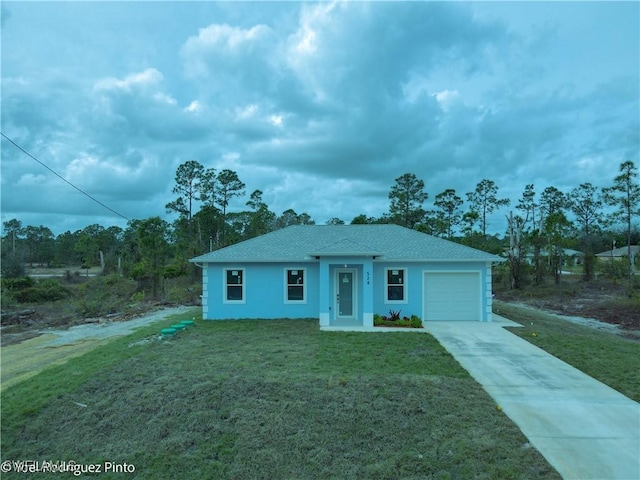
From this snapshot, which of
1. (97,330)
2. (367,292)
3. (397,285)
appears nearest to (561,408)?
(367,292)

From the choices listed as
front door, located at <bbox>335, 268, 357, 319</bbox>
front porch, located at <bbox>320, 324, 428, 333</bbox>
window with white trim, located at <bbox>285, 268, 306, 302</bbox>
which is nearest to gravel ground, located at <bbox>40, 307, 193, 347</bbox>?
window with white trim, located at <bbox>285, 268, 306, 302</bbox>

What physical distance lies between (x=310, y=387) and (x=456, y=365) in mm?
3831

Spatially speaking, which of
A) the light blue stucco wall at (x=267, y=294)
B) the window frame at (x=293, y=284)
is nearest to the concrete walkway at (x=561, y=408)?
the light blue stucco wall at (x=267, y=294)

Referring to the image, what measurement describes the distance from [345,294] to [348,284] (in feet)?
1.37

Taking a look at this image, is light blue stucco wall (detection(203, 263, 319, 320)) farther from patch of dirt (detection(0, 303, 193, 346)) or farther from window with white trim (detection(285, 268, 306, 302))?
patch of dirt (detection(0, 303, 193, 346))

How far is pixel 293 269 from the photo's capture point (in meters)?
16.7

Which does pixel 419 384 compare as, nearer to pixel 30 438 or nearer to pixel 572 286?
pixel 30 438

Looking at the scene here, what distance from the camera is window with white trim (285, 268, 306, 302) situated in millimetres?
16703

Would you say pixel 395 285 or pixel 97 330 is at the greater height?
pixel 395 285

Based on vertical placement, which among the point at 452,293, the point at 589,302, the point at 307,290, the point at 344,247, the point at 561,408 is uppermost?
the point at 344,247

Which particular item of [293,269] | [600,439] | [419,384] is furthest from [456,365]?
[293,269]

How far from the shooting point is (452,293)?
16516 mm

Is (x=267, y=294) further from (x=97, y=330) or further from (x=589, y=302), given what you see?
(x=589, y=302)

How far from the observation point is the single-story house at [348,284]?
16.2m
